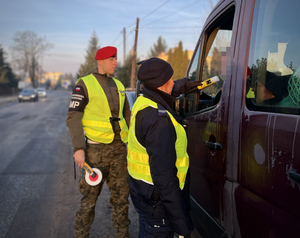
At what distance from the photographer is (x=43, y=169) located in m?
5.56

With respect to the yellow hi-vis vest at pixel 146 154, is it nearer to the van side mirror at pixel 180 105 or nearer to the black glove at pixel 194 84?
the black glove at pixel 194 84

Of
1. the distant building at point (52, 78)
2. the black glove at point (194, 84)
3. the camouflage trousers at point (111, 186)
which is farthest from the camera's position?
the distant building at point (52, 78)


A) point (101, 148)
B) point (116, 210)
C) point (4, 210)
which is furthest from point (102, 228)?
point (4, 210)

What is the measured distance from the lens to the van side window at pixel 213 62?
75.4 inches

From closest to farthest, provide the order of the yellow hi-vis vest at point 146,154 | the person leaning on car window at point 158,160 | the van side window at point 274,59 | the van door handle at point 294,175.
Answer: the van door handle at point 294,175
the van side window at point 274,59
the person leaning on car window at point 158,160
the yellow hi-vis vest at point 146,154

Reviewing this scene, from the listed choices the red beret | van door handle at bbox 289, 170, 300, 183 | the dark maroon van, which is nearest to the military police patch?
the red beret

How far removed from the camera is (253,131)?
1.45 metres

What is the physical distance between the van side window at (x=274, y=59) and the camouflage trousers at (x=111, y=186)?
1579 mm

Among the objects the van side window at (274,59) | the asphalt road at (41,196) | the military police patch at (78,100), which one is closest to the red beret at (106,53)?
the military police patch at (78,100)

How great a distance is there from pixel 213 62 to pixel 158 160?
40.4 inches

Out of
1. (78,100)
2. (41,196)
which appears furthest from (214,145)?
(41,196)

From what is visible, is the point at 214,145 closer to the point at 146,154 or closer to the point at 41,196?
the point at 146,154

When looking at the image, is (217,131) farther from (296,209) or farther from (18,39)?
(18,39)

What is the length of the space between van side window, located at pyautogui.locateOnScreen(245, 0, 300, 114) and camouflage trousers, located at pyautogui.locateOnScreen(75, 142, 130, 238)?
5.18 feet
